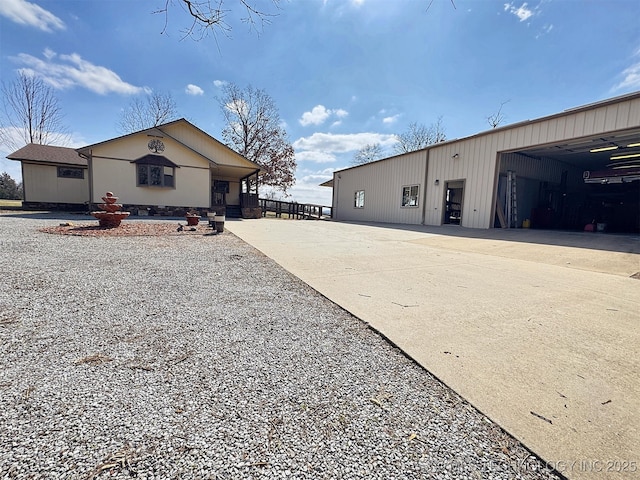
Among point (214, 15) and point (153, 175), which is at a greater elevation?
point (214, 15)

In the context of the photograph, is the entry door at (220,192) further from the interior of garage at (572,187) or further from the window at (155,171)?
the interior of garage at (572,187)

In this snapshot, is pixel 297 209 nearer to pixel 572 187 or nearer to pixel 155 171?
pixel 155 171

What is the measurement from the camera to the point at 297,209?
22.2m

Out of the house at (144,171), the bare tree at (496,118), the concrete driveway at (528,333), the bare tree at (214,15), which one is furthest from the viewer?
the bare tree at (496,118)

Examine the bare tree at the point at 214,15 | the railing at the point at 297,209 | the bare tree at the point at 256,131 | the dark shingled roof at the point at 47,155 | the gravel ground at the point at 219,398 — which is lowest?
the gravel ground at the point at 219,398

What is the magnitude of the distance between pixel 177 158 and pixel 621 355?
53.7 feet

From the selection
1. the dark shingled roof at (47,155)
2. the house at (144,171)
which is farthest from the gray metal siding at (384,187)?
the dark shingled roof at (47,155)

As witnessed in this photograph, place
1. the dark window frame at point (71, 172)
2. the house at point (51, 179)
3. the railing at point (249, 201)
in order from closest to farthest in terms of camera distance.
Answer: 1. the house at point (51, 179)
2. the dark window frame at point (71, 172)
3. the railing at point (249, 201)

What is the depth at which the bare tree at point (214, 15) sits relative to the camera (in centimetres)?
315

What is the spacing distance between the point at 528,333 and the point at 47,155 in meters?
22.5

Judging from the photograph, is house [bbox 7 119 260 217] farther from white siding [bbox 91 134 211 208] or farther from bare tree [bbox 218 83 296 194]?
bare tree [bbox 218 83 296 194]

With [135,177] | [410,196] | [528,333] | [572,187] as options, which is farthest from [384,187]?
[528,333]

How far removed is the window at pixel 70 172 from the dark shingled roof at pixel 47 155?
365 mm

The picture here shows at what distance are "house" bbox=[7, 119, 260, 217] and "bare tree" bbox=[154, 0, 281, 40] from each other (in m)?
12.2
